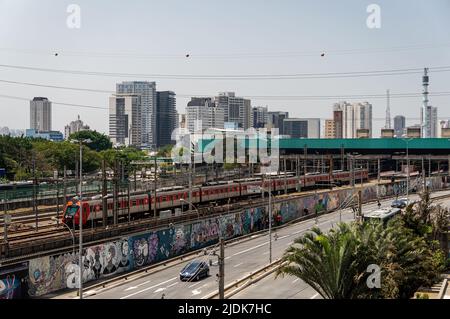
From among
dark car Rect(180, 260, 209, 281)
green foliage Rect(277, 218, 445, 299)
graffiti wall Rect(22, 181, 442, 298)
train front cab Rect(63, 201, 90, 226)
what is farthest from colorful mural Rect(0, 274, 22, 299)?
train front cab Rect(63, 201, 90, 226)

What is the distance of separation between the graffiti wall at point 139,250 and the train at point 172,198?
247 centimetres

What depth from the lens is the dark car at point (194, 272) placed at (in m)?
29.8

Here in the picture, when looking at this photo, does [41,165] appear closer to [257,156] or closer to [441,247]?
[257,156]

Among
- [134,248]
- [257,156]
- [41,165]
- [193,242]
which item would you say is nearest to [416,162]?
[257,156]

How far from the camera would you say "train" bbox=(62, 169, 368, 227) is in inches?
1565

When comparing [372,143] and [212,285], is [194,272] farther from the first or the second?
[372,143]

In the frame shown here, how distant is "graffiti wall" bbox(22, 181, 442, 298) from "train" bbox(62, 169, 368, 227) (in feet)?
8.12

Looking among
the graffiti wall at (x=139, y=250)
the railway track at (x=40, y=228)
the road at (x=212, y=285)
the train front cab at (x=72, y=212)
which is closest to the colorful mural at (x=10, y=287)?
the graffiti wall at (x=139, y=250)

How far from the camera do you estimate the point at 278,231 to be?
162ft

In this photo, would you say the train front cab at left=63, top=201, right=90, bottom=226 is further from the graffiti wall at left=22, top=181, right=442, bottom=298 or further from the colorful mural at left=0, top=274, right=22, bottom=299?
the colorful mural at left=0, top=274, right=22, bottom=299

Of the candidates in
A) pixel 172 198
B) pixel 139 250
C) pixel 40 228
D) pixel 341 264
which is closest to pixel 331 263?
pixel 341 264

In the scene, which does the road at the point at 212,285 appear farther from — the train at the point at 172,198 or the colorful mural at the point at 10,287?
the train at the point at 172,198

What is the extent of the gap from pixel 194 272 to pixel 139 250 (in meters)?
4.85
